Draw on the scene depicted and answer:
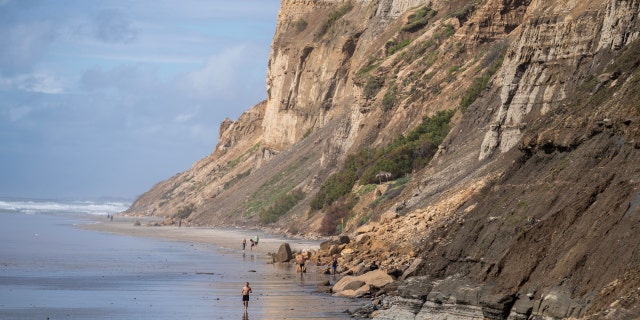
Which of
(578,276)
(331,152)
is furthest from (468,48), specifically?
(578,276)

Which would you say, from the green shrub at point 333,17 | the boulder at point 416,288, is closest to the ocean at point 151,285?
the boulder at point 416,288

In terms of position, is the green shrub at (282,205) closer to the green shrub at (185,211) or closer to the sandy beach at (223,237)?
the sandy beach at (223,237)

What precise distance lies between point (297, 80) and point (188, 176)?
4432 centimetres

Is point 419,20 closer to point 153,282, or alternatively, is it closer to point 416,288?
point 153,282

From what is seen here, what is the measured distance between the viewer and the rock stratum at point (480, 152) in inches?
1038

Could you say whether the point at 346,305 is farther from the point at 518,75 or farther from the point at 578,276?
the point at 518,75

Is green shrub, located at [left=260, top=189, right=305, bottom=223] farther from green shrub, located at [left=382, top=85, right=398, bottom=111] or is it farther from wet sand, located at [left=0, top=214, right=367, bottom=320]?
green shrub, located at [left=382, top=85, right=398, bottom=111]

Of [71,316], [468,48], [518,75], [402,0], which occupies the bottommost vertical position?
[71,316]

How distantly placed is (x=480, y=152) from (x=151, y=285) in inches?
655

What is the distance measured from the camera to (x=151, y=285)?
148ft

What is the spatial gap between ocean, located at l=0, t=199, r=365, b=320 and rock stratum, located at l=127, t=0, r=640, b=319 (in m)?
3.47

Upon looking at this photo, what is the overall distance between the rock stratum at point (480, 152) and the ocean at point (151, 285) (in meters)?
3.47

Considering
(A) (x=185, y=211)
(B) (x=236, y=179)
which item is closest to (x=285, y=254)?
(B) (x=236, y=179)

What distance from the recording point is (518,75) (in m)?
50.4
